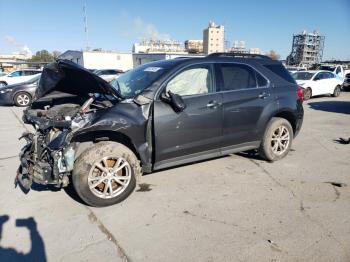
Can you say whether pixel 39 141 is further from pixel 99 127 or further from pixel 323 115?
pixel 323 115

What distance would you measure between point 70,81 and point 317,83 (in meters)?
14.7

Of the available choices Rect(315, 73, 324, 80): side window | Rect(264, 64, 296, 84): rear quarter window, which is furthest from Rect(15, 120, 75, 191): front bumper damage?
Rect(315, 73, 324, 80): side window

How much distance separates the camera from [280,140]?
17.7 feet

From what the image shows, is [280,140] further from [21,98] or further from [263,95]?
[21,98]

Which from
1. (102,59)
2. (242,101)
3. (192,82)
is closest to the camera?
(192,82)

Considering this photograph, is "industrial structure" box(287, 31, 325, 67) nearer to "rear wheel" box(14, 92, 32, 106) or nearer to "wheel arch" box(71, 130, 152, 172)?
"rear wheel" box(14, 92, 32, 106)

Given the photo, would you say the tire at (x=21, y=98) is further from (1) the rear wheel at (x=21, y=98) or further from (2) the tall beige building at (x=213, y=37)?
(2) the tall beige building at (x=213, y=37)

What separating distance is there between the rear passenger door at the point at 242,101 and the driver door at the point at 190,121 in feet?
0.55

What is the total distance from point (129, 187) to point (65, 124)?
1.12 meters

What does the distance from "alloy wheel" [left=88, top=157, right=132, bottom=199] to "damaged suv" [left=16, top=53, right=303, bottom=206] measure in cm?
1

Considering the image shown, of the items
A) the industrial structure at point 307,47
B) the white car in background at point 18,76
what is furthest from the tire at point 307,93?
the industrial structure at point 307,47

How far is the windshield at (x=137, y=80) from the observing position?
165 inches

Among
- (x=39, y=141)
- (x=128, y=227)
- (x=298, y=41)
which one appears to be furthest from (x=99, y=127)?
(x=298, y=41)

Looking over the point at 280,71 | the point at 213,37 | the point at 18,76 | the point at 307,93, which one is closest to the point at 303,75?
the point at 307,93
